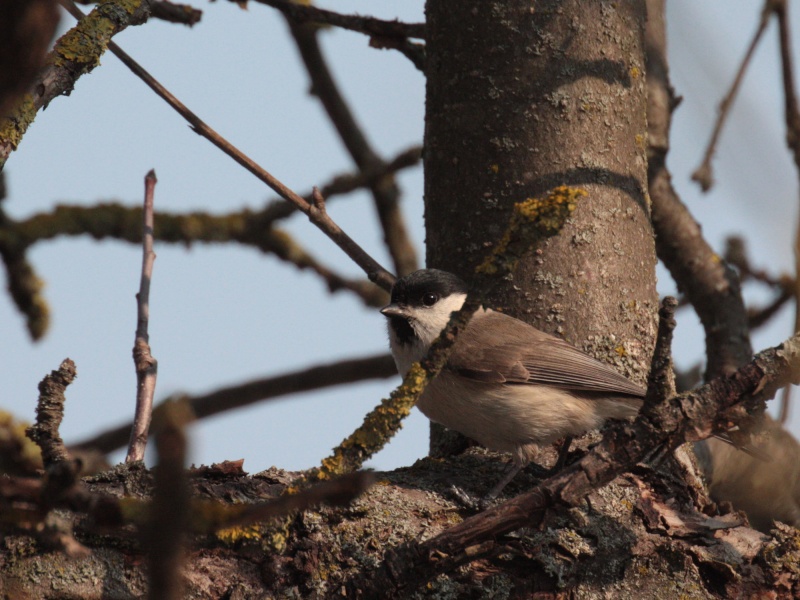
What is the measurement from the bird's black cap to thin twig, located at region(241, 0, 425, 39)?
40.4 inches

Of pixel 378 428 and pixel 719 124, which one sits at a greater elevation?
pixel 719 124

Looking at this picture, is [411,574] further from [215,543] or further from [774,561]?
[774,561]

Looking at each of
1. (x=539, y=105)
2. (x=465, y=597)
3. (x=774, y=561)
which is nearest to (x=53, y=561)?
(x=465, y=597)

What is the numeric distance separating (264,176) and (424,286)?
3.26 ft

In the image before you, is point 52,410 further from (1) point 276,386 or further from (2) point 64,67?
(1) point 276,386

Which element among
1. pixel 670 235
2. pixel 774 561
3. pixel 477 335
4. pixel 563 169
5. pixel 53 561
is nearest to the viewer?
pixel 53 561

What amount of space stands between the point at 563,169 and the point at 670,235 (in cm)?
129

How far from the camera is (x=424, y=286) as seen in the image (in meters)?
3.60

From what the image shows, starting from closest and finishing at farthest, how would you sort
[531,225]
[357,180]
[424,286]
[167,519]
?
[167,519]
[531,225]
[424,286]
[357,180]

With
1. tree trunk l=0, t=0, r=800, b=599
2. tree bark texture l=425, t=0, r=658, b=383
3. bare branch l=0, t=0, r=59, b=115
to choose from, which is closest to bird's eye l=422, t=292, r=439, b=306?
tree trunk l=0, t=0, r=800, b=599

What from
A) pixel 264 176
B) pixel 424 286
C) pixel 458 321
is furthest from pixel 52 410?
pixel 424 286

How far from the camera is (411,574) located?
1.86 metres

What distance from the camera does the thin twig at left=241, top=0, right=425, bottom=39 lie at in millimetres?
3652

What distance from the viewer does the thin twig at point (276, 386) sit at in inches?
181
